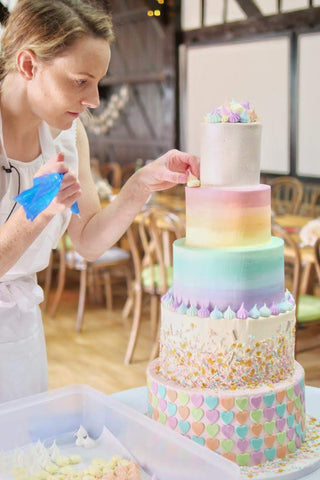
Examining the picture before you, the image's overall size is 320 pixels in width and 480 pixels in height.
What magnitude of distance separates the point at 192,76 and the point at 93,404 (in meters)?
7.52

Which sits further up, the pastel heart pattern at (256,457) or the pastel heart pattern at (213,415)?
the pastel heart pattern at (213,415)

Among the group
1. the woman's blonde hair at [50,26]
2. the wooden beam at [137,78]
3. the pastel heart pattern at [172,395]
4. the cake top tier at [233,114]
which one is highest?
the wooden beam at [137,78]

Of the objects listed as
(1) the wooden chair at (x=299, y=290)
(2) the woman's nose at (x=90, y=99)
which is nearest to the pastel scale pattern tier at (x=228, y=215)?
(2) the woman's nose at (x=90, y=99)

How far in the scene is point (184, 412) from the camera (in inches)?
62.9

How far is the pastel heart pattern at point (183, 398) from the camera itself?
62.6 inches

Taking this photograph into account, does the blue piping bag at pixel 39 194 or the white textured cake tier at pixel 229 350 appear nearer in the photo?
the blue piping bag at pixel 39 194

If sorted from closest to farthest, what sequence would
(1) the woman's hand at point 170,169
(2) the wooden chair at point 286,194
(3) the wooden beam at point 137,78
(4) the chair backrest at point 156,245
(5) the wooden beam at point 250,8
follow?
(1) the woman's hand at point 170,169 → (4) the chair backrest at point 156,245 → (2) the wooden chair at point 286,194 → (5) the wooden beam at point 250,8 → (3) the wooden beam at point 137,78

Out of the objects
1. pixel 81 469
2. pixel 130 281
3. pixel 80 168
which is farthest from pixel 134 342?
pixel 81 469

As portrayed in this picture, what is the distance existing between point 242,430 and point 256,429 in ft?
0.11

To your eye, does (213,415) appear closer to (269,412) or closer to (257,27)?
(269,412)

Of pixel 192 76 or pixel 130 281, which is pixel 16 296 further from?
pixel 192 76

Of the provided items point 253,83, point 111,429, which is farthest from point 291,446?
point 253,83

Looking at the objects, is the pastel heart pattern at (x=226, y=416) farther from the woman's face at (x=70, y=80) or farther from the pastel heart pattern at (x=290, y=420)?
the woman's face at (x=70, y=80)

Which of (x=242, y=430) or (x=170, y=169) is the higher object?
(x=170, y=169)
